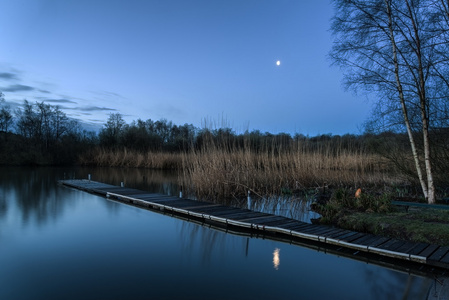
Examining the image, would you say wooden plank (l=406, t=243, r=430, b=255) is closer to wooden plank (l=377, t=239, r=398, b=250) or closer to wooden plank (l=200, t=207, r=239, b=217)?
wooden plank (l=377, t=239, r=398, b=250)

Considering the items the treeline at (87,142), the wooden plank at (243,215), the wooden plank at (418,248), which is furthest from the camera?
the treeline at (87,142)

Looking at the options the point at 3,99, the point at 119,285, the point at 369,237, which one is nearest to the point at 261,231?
the point at 369,237

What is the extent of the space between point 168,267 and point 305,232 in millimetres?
2219

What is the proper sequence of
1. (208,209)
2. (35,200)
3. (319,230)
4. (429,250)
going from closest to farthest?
(429,250)
(319,230)
(208,209)
(35,200)

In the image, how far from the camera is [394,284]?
338cm

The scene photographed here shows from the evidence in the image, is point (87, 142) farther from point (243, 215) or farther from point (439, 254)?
point (439, 254)

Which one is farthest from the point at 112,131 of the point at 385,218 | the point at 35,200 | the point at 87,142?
the point at 385,218

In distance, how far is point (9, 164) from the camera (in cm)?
2283

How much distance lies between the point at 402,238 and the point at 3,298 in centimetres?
516

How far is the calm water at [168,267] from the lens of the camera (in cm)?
327

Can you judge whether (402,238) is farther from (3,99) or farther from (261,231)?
(3,99)

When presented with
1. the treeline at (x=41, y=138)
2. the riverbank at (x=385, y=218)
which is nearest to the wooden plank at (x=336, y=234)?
the riverbank at (x=385, y=218)

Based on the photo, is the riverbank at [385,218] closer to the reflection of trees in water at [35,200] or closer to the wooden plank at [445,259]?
the wooden plank at [445,259]

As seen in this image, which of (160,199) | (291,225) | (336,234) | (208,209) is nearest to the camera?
(336,234)
